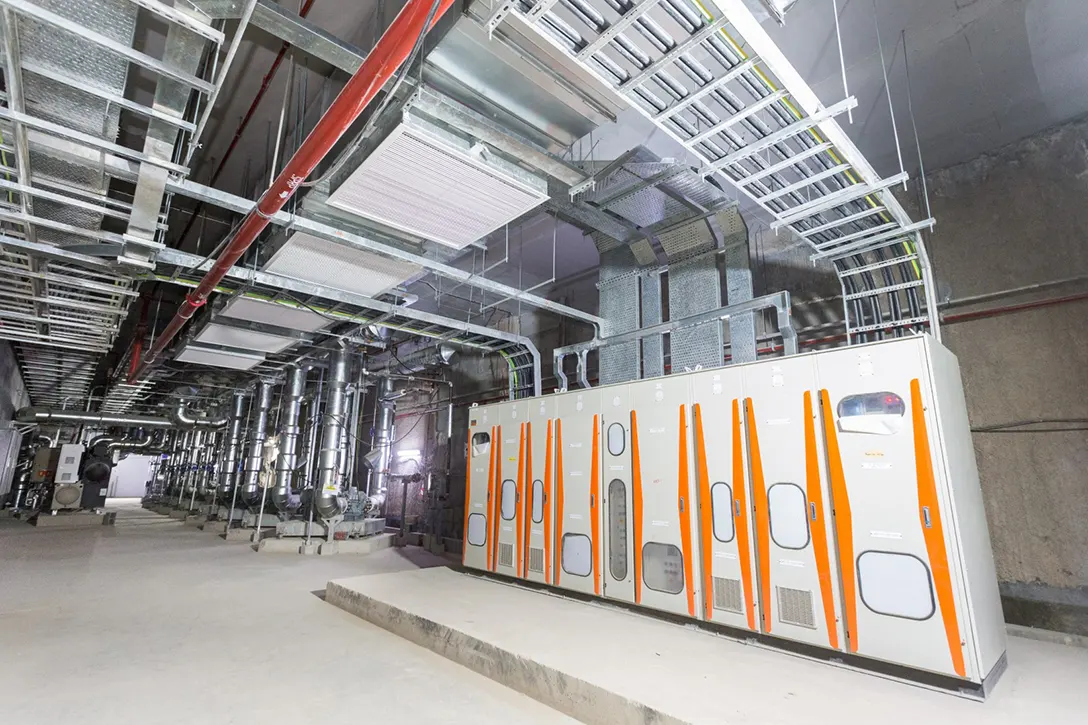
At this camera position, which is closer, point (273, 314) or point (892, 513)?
point (892, 513)

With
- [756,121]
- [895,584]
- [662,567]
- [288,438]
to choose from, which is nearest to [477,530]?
[662,567]

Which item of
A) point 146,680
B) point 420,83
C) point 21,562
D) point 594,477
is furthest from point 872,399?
point 21,562

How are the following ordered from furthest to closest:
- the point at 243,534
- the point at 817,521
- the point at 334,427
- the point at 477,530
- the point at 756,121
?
1. the point at 243,534
2. the point at 334,427
3. the point at 477,530
4. the point at 817,521
5. the point at 756,121

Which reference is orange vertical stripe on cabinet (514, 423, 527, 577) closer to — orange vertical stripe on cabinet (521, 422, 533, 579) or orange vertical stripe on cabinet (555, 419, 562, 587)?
orange vertical stripe on cabinet (521, 422, 533, 579)

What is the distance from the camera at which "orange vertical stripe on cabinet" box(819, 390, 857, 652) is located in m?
2.94

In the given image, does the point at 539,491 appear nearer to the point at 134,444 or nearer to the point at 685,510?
the point at 685,510

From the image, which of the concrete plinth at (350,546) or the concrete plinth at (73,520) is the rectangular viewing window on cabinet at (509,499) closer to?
the concrete plinth at (350,546)

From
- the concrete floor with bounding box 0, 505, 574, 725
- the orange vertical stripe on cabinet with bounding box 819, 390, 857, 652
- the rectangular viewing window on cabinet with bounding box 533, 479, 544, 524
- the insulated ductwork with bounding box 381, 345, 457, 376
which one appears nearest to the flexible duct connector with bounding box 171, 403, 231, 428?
the insulated ductwork with bounding box 381, 345, 457, 376

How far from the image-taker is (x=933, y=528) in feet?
9.16

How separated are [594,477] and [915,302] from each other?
2895 millimetres

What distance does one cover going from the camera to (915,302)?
3.95m

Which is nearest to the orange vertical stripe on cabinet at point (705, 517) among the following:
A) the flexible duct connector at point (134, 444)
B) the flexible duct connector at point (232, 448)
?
the flexible duct connector at point (232, 448)

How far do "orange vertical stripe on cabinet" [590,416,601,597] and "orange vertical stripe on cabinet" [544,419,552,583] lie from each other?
0.50 metres

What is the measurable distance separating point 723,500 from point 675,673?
4.08 ft
